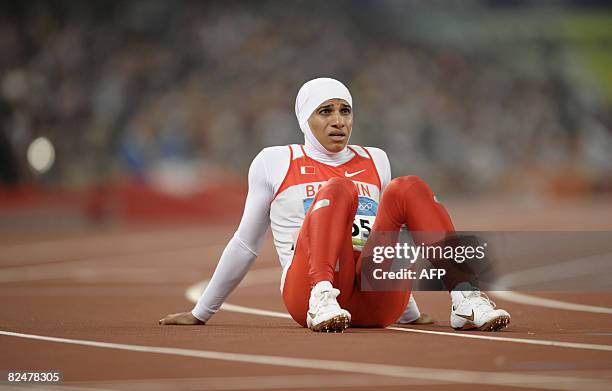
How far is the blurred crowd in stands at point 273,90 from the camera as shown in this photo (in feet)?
69.6

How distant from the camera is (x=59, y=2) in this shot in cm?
2248

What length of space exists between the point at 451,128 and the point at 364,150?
856 inches

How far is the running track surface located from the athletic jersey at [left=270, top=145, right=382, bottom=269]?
1.50 feet

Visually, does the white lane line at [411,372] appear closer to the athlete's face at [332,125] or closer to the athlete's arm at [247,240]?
the athlete's arm at [247,240]

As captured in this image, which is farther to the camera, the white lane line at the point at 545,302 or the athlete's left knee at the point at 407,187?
the white lane line at the point at 545,302

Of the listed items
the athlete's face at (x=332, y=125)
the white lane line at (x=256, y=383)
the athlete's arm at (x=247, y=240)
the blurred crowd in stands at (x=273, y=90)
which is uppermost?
the blurred crowd in stands at (x=273, y=90)

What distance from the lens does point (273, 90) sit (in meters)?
24.3

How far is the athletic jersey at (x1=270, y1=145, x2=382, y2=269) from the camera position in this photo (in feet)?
18.1

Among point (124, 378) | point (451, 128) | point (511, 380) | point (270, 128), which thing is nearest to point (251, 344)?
point (124, 378)

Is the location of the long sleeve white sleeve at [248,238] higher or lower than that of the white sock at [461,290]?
higher

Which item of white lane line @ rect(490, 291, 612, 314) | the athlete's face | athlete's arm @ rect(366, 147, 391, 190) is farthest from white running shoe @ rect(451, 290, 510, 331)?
white lane line @ rect(490, 291, 612, 314)

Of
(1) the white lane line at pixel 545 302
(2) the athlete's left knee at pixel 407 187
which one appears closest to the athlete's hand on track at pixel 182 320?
(2) the athlete's left knee at pixel 407 187

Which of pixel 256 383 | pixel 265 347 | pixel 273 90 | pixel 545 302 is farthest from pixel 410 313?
pixel 273 90

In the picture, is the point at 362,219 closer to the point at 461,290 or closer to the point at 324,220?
the point at 324,220
